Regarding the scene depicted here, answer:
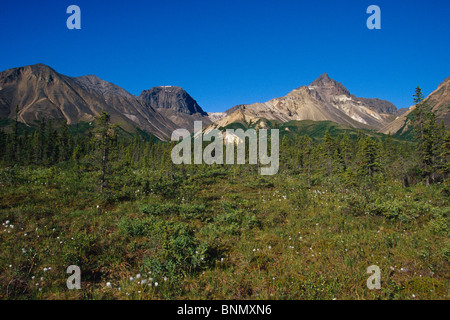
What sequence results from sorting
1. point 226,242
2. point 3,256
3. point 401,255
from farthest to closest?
point 226,242 < point 401,255 < point 3,256

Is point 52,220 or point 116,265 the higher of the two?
point 52,220

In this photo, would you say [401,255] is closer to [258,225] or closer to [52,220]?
[258,225]

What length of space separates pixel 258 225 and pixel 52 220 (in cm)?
901

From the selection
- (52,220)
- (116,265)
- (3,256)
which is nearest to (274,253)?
(116,265)

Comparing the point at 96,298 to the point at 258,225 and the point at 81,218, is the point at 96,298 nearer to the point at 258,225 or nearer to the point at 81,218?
the point at 81,218

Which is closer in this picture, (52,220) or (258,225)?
(52,220)

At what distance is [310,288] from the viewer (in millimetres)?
5441

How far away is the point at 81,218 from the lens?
9680 millimetres
